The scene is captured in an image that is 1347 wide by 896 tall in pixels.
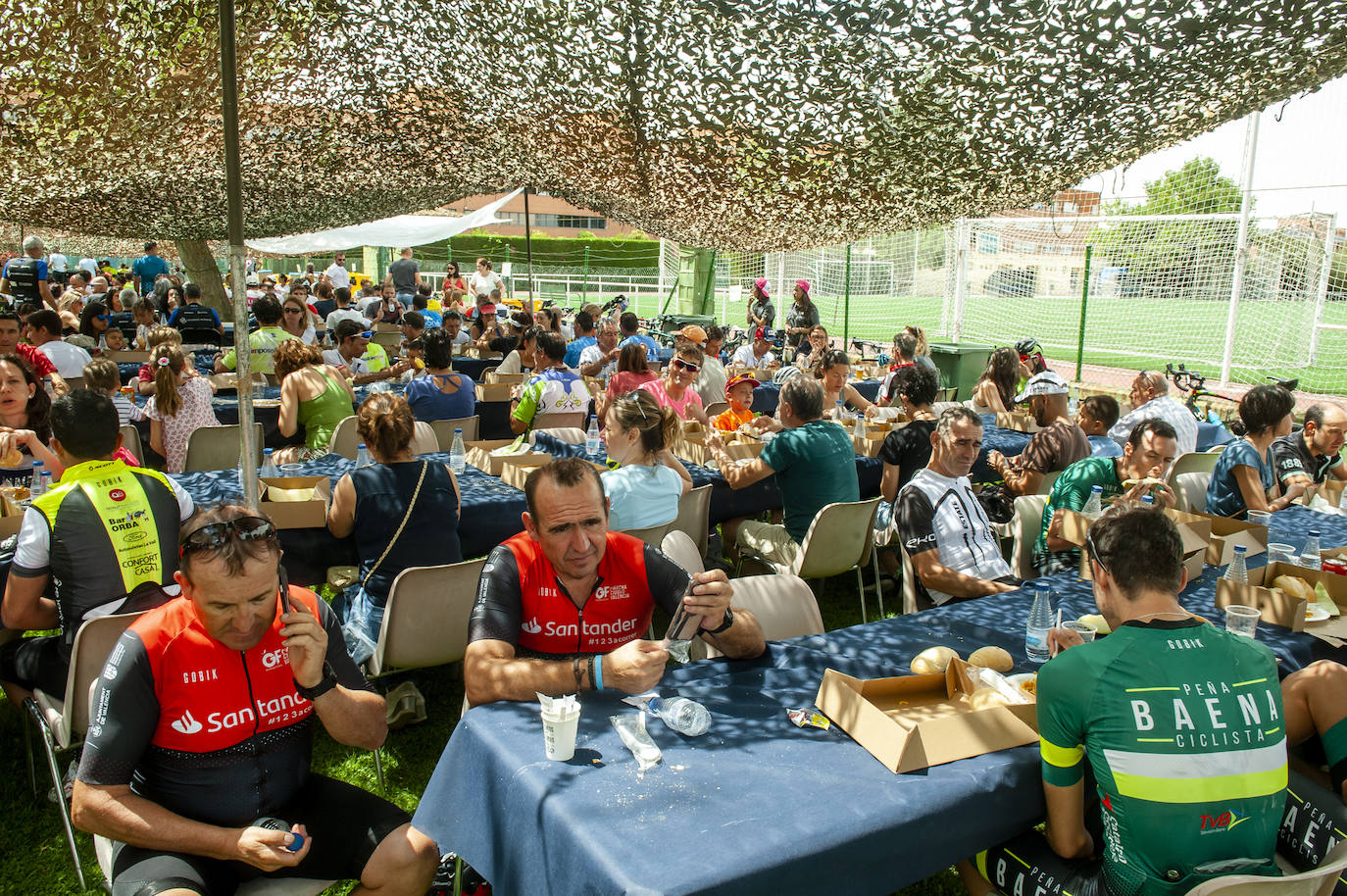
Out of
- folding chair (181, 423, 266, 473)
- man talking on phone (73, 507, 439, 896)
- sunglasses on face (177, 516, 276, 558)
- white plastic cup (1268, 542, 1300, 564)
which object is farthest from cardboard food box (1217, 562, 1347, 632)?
folding chair (181, 423, 266, 473)

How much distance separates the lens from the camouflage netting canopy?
10.4ft

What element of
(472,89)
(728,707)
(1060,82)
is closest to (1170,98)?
(1060,82)

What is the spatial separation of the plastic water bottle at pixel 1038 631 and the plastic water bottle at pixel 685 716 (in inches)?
44.3

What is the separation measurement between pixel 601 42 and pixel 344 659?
9.46ft

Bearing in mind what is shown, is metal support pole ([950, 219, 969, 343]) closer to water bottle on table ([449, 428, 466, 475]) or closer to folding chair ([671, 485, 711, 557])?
folding chair ([671, 485, 711, 557])

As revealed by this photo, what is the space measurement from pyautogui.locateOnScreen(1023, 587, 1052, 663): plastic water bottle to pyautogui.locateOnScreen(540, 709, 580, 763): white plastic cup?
1.50 meters

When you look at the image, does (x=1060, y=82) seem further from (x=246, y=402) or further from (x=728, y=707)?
(x=246, y=402)

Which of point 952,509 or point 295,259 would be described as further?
point 295,259

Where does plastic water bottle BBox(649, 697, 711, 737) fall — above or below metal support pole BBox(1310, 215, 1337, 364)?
below

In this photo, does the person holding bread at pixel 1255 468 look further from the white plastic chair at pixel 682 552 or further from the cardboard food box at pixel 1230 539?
the white plastic chair at pixel 682 552

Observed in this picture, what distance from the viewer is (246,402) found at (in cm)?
313

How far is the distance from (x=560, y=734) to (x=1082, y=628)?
1732 millimetres

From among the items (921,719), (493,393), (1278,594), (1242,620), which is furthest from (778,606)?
(493,393)

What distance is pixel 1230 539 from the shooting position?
3.55 m
